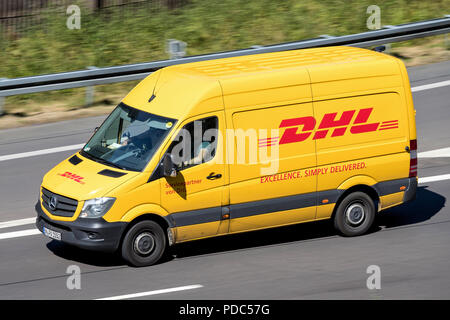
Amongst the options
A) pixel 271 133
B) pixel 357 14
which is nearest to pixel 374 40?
pixel 357 14

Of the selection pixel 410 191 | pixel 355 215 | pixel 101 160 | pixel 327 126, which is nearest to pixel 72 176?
pixel 101 160

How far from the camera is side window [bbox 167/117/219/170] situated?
987 centimetres

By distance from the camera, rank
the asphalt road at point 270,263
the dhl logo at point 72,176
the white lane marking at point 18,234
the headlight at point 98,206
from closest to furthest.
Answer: the asphalt road at point 270,263, the headlight at point 98,206, the dhl logo at point 72,176, the white lane marking at point 18,234

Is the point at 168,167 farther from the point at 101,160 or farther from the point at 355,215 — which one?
the point at 355,215

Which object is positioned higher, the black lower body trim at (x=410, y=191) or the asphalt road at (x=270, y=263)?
the black lower body trim at (x=410, y=191)

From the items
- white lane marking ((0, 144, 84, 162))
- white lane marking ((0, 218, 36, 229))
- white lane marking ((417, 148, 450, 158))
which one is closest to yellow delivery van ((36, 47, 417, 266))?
white lane marking ((0, 218, 36, 229))

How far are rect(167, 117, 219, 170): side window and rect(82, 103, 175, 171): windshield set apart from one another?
0.19 m

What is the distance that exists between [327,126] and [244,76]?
126 centimetres

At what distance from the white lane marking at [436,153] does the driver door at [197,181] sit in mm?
5359

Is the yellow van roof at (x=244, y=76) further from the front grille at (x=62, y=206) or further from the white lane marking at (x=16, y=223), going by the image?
the white lane marking at (x=16, y=223)

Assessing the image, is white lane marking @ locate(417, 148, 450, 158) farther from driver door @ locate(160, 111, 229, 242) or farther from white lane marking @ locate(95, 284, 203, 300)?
white lane marking @ locate(95, 284, 203, 300)

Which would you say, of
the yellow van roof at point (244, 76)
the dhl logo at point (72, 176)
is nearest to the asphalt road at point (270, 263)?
the dhl logo at point (72, 176)

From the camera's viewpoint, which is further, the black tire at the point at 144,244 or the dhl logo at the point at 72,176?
the dhl logo at the point at 72,176

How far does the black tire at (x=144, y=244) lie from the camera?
9781 mm
